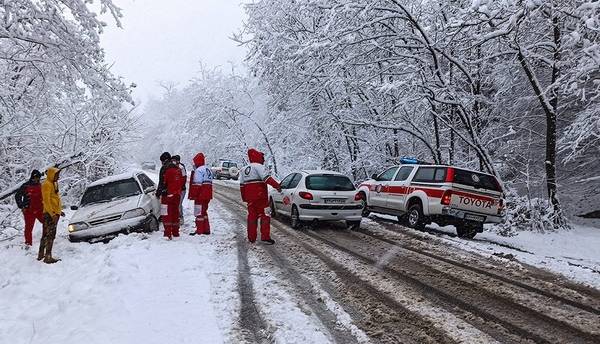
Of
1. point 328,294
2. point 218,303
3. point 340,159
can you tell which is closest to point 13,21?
point 218,303

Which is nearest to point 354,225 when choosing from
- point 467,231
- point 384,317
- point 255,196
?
point 467,231

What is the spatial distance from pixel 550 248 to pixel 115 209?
10204mm

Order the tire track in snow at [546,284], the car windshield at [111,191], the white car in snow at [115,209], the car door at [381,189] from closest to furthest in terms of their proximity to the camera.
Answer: the tire track in snow at [546,284] < the white car in snow at [115,209] < the car windshield at [111,191] < the car door at [381,189]

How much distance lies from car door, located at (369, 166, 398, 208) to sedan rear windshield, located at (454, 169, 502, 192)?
2406 mm

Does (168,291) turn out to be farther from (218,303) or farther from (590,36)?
(590,36)

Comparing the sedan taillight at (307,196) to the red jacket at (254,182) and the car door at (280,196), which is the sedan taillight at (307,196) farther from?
the red jacket at (254,182)

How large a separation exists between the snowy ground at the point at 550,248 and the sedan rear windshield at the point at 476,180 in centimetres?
134

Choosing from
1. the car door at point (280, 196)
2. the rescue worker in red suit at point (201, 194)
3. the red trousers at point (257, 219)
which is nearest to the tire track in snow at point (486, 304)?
the red trousers at point (257, 219)

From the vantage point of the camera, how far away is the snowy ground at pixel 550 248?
7891 mm

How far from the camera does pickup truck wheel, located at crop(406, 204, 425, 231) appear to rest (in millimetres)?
11719

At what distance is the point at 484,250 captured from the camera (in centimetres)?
929

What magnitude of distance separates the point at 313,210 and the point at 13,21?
7230 mm

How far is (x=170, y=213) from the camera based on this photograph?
980 centimetres

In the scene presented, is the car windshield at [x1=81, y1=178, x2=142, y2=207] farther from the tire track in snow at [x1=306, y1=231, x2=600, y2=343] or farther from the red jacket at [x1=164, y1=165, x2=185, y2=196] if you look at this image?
the tire track in snow at [x1=306, y1=231, x2=600, y2=343]
